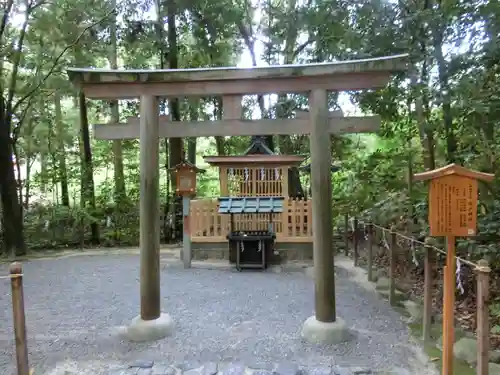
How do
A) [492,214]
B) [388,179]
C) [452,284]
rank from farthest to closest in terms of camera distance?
1. [388,179]
2. [492,214]
3. [452,284]

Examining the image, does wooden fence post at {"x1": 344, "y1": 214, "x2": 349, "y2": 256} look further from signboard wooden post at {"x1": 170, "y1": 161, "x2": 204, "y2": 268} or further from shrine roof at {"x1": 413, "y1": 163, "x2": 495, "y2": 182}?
shrine roof at {"x1": 413, "y1": 163, "x2": 495, "y2": 182}

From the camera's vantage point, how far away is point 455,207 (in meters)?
3.13

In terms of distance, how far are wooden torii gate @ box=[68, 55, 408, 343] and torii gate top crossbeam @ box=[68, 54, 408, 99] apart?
1 centimetres

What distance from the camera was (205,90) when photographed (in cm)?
454

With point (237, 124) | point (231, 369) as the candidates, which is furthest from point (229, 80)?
point (231, 369)

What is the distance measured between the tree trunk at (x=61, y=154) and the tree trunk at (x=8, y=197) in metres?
2.88

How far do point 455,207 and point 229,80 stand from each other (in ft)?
8.87

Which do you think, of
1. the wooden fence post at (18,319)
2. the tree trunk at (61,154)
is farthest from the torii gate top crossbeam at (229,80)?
the tree trunk at (61,154)

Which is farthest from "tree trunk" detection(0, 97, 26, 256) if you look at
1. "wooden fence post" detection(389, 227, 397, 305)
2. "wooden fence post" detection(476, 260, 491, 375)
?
"wooden fence post" detection(476, 260, 491, 375)

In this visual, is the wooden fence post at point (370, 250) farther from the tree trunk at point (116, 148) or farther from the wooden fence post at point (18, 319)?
the tree trunk at point (116, 148)

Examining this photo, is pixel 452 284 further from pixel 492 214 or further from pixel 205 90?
pixel 205 90

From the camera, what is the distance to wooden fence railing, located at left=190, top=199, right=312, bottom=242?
9242 mm

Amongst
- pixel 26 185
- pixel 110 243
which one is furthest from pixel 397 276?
pixel 26 185

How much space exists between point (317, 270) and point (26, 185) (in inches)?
498
